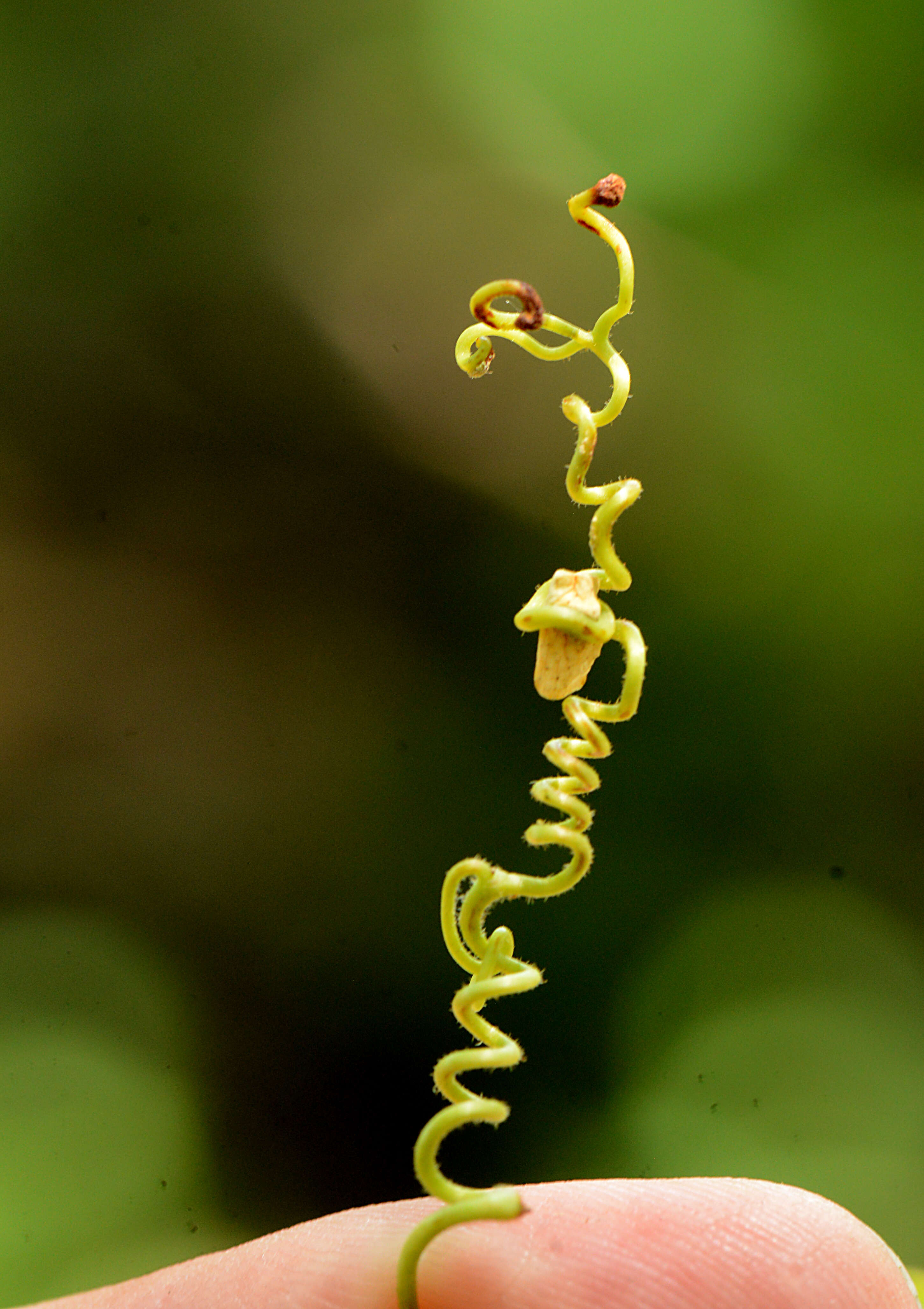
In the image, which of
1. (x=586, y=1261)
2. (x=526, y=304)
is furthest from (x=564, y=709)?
(x=586, y=1261)

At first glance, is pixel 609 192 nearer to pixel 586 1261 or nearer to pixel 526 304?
pixel 526 304

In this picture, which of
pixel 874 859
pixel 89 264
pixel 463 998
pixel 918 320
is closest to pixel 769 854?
pixel 874 859

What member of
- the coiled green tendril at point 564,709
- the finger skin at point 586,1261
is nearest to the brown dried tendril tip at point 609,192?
the coiled green tendril at point 564,709

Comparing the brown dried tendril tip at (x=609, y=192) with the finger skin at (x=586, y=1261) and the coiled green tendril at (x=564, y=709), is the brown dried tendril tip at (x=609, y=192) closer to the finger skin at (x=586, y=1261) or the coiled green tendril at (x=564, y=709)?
the coiled green tendril at (x=564, y=709)

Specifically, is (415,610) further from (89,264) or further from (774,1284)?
(774,1284)

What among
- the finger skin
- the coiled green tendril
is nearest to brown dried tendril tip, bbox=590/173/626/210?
the coiled green tendril

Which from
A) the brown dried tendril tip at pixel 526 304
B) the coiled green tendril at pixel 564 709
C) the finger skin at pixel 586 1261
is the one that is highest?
the brown dried tendril tip at pixel 526 304

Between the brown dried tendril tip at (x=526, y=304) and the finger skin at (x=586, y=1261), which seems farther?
the finger skin at (x=586, y=1261)

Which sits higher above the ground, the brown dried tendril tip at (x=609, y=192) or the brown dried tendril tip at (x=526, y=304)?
the brown dried tendril tip at (x=609, y=192)
